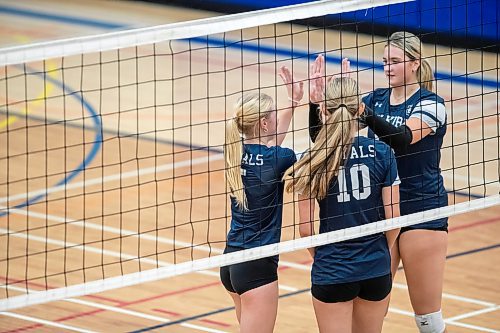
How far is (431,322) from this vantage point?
9008 mm

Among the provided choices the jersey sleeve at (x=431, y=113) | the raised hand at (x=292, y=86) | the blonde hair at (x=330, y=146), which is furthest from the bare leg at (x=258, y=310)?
the jersey sleeve at (x=431, y=113)

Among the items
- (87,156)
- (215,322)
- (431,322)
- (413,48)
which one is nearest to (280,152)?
(413,48)

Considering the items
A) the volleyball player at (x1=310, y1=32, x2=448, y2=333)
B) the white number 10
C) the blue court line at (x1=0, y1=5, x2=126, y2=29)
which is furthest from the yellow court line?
the white number 10

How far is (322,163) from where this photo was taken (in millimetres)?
7953

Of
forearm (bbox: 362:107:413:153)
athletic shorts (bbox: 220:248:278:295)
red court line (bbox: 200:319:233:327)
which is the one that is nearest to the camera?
athletic shorts (bbox: 220:248:278:295)

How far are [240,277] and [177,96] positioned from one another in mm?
10248

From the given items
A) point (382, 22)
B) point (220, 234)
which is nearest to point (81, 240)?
point (220, 234)

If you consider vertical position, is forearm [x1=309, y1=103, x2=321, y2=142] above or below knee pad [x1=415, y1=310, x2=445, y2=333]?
above

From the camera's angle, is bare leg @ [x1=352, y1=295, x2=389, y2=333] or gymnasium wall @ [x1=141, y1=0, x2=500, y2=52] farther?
gymnasium wall @ [x1=141, y1=0, x2=500, y2=52]

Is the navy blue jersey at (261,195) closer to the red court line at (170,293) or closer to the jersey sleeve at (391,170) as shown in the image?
the jersey sleeve at (391,170)

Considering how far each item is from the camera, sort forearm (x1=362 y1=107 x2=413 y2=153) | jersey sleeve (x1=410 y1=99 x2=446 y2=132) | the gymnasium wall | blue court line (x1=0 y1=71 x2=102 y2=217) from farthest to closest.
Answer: the gymnasium wall < blue court line (x1=0 y1=71 x2=102 y2=217) < jersey sleeve (x1=410 y1=99 x2=446 y2=132) < forearm (x1=362 y1=107 x2=413 y2=153)

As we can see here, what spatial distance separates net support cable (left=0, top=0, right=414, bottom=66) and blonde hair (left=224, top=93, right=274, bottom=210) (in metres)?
0.49

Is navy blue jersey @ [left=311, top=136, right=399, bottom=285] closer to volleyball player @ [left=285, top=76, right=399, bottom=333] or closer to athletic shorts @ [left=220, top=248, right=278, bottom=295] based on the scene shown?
volleyball player @ [left=285, top=76, right=399, bottom=333]

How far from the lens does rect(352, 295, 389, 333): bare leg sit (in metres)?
8.12
